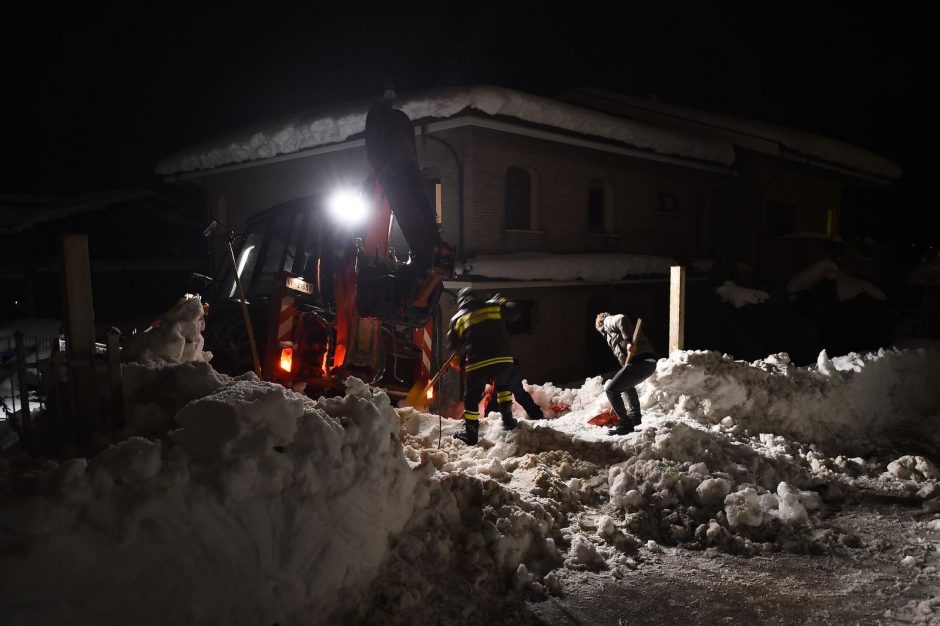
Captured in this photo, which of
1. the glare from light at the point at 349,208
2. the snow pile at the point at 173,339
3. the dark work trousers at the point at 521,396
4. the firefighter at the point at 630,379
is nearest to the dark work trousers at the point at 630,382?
the firefighter at the point at 630,379

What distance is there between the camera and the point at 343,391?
26.3 feet

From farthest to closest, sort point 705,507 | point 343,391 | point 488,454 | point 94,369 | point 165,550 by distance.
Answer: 1. point 343,391
2. point 488,454
3. point 705,507
4. point 94,369
5. point 165,550

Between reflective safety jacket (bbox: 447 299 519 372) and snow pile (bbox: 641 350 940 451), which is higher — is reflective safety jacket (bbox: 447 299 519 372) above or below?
above

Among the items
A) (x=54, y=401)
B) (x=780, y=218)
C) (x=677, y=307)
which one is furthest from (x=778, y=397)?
(x=780, y=218)

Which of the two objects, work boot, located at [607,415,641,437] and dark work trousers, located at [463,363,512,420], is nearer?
dark work trousers, located at [463,363,512,420]

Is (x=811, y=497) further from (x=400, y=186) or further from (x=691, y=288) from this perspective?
(x=691, y=288)

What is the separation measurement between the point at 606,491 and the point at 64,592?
167 inches

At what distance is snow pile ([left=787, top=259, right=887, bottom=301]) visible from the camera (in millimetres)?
15930

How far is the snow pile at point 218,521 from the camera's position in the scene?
111 inches

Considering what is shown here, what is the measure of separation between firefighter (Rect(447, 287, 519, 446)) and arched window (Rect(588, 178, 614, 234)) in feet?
26.1

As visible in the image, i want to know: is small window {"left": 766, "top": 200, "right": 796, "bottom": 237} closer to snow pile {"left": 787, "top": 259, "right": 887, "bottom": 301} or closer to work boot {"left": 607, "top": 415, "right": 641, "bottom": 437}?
snow pile {"left": 787, "top": 259, "right": 887, "bottom": 301}

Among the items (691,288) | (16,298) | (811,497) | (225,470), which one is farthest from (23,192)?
(811,497)

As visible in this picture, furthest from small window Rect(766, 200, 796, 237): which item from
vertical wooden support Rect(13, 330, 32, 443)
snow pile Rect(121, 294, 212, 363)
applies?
vertical wooden support Rect(13, 330, 32, 443)

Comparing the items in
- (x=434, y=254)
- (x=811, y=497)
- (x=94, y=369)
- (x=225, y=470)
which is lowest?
(x=811, y=497)
